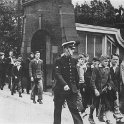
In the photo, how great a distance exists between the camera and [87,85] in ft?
33.5

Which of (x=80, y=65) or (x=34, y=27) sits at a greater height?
(x=34, y=27)

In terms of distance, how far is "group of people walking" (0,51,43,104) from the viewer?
12266mm

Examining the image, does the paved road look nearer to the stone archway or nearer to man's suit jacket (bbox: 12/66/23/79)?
man's suit jacket (bbox: 12/66/23/79)

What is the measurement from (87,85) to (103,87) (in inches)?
58.1

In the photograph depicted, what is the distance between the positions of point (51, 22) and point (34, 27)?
3.22 feet

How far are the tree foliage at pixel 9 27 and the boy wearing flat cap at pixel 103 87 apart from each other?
850 cm

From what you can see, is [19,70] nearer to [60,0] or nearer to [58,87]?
[60,0]

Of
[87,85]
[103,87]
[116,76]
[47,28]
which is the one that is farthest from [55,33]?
[103,87]

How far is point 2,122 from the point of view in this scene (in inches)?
337

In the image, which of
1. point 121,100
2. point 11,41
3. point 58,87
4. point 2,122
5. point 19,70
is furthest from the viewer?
point 11,41

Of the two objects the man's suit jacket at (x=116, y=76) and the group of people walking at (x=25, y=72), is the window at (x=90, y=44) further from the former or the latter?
the man's suit jacket at (x=116, y=76)

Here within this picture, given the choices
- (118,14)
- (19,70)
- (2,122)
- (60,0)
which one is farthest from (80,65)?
(118,14)

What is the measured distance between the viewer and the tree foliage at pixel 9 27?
55.2 ft

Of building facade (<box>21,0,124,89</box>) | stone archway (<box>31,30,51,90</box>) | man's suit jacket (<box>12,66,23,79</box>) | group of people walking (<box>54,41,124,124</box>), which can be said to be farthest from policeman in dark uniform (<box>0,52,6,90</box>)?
group of people walking (<box>54,41,124,124</box>)
